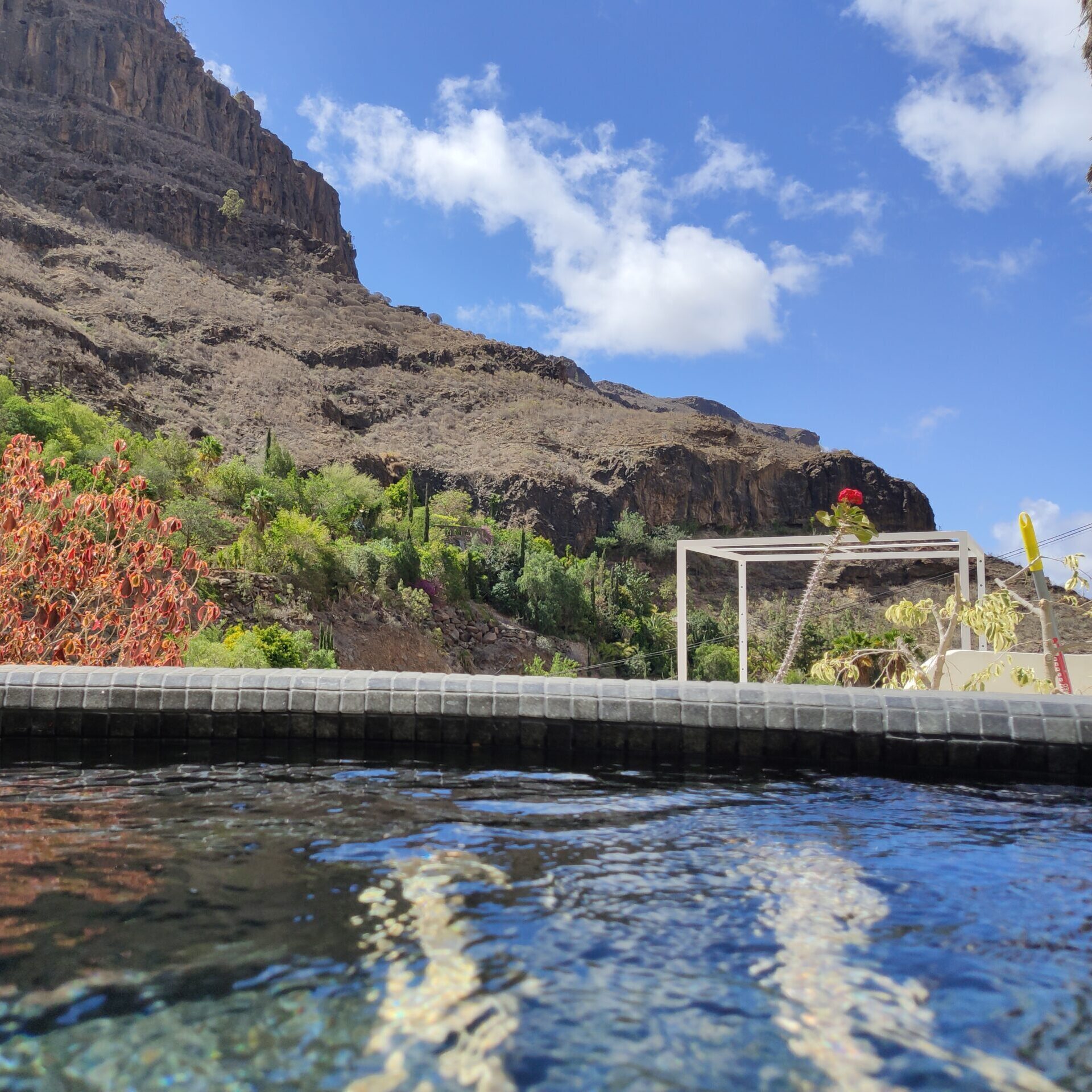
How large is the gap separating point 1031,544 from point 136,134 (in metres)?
59.9

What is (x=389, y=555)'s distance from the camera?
1916 cm

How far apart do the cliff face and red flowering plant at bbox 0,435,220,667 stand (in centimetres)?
4521

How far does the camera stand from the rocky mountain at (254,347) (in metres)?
34.0

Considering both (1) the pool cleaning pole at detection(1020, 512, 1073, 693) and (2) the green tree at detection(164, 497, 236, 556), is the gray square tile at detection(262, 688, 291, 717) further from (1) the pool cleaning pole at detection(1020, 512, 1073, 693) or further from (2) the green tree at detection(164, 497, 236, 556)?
(2) the green tree at detection(164, 497, 236, 556)

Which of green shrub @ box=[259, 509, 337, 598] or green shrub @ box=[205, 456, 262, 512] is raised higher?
green shrub @ box=[205, 456, 262, 512]

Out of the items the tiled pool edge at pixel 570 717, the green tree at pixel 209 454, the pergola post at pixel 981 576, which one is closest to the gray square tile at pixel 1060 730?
the tiled pool edge at pixel 570 717

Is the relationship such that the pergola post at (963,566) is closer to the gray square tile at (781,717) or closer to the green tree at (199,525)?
the gray square tile at (781,717)

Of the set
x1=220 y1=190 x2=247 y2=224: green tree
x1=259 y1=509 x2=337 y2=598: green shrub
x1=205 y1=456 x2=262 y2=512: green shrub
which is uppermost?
x1=220 y1=190 x2=247 y2=224: green tree

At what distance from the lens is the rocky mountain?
34.0 m

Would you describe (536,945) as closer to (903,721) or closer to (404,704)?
(404,704)

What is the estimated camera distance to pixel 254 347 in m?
39.3

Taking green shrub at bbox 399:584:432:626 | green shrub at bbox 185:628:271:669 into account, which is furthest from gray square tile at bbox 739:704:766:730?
green shrub at bbox 399:584:432:626

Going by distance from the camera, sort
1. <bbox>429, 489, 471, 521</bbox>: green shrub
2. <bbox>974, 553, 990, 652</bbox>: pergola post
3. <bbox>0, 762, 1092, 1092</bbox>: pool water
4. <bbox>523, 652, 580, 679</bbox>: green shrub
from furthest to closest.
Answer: <bbox>429, 489, 471, 521</bbox>: green shrub < <bbox>523, 652, 580, 679</bbox>: green shrub < <bbox>974, 553, 990, 652</bbox>: pergola post < <bbox>0, 762, 1092, 1092</bbox>: pool water

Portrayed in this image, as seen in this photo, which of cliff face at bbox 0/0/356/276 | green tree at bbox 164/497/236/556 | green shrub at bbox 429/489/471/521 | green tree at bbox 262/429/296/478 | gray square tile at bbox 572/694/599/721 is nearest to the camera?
gray square tile at bbox 572/694/599/721
